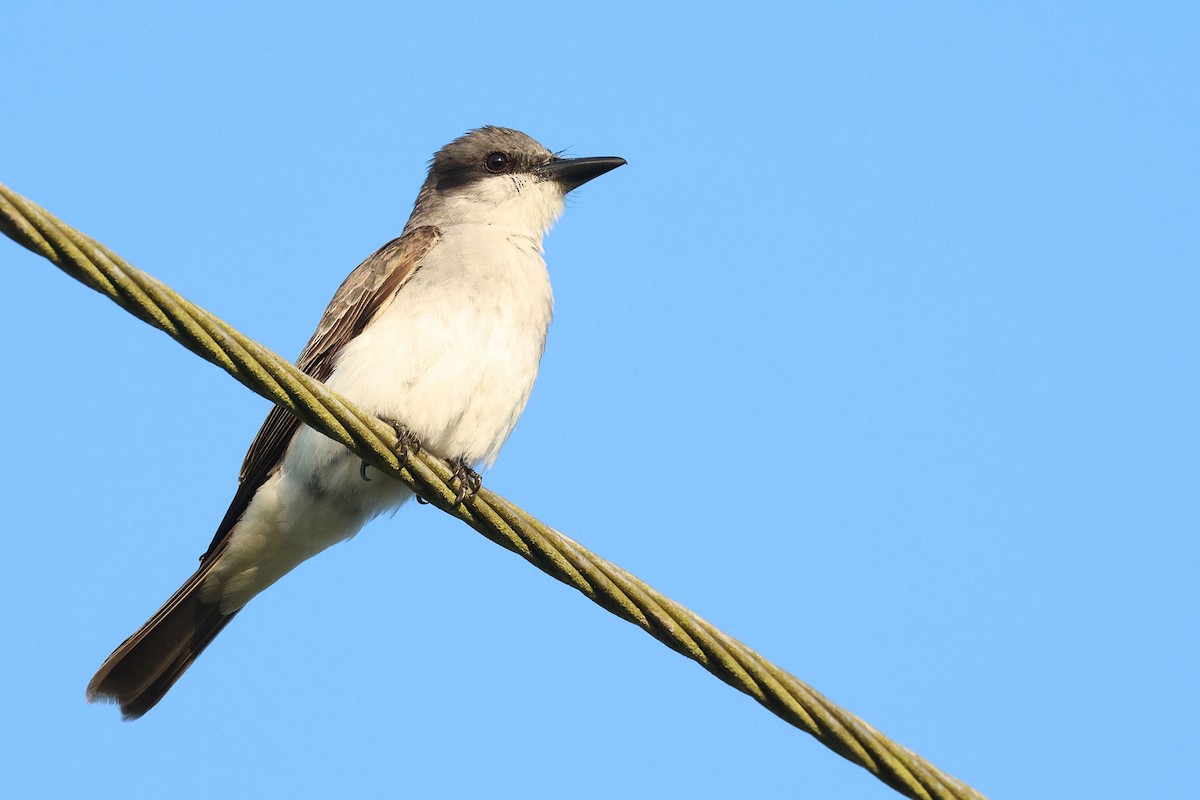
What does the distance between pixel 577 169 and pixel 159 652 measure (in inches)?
135

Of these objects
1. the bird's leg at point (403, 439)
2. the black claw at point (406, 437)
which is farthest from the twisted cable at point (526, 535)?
the bird's leg at point (403, 439)

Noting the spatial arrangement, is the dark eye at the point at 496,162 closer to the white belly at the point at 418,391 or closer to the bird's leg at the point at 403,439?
the white belly at the point at 418,391

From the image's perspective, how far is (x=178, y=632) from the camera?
21.4ft

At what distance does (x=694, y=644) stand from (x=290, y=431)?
304 centimetres

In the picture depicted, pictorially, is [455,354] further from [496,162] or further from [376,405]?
[496,162]

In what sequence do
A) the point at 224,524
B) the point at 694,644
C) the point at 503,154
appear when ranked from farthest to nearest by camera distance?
the point at 503,154, the point at 224,524, the point at 694,644

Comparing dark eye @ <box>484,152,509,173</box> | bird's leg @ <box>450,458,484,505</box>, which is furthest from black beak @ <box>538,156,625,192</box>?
bird's leg @ <box>450,458,484,505</box>

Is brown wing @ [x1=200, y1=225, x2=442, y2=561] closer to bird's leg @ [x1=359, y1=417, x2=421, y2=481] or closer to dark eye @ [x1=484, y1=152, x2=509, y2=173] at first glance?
bird's leg @ [x1=359, y1=417, x2=421, y2=481]

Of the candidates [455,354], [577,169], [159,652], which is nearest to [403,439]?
[455,354]

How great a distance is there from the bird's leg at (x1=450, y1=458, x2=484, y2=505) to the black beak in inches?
89.5

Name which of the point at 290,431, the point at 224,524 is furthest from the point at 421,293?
the point at 224,524

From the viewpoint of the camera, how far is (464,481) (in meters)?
4.95

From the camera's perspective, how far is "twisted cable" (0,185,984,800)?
3.32 m

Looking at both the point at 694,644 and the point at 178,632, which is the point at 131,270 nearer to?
the point at 694,644
